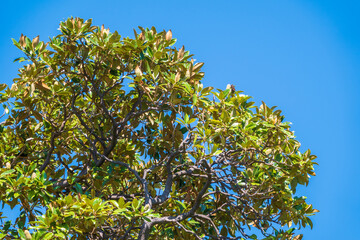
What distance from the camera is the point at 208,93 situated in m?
6.79

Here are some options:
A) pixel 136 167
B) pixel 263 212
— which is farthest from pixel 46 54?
pixel 263 212

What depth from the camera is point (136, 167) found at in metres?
8.64

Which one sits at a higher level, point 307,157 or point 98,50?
point 98,50

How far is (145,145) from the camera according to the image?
8.21m

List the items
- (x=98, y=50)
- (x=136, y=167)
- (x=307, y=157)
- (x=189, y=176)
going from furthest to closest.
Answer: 1. (x=136, y=167)
2. (x=189, y=176)
3. (x=98, y=50)
4. (x=307, y=157)

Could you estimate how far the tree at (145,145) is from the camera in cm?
649

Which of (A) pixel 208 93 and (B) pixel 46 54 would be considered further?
(B) pixel 46 54

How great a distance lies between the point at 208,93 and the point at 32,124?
3323 millimetres

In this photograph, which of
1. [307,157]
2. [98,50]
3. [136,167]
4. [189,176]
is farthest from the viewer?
[136,167]

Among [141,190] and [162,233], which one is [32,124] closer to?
[141,190]

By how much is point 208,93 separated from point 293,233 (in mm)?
2686

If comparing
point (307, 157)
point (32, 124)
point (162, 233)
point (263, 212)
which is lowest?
point (162, 233)

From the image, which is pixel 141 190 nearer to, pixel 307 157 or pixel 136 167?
pixel 136 167

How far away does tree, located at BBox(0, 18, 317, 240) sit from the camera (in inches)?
255
